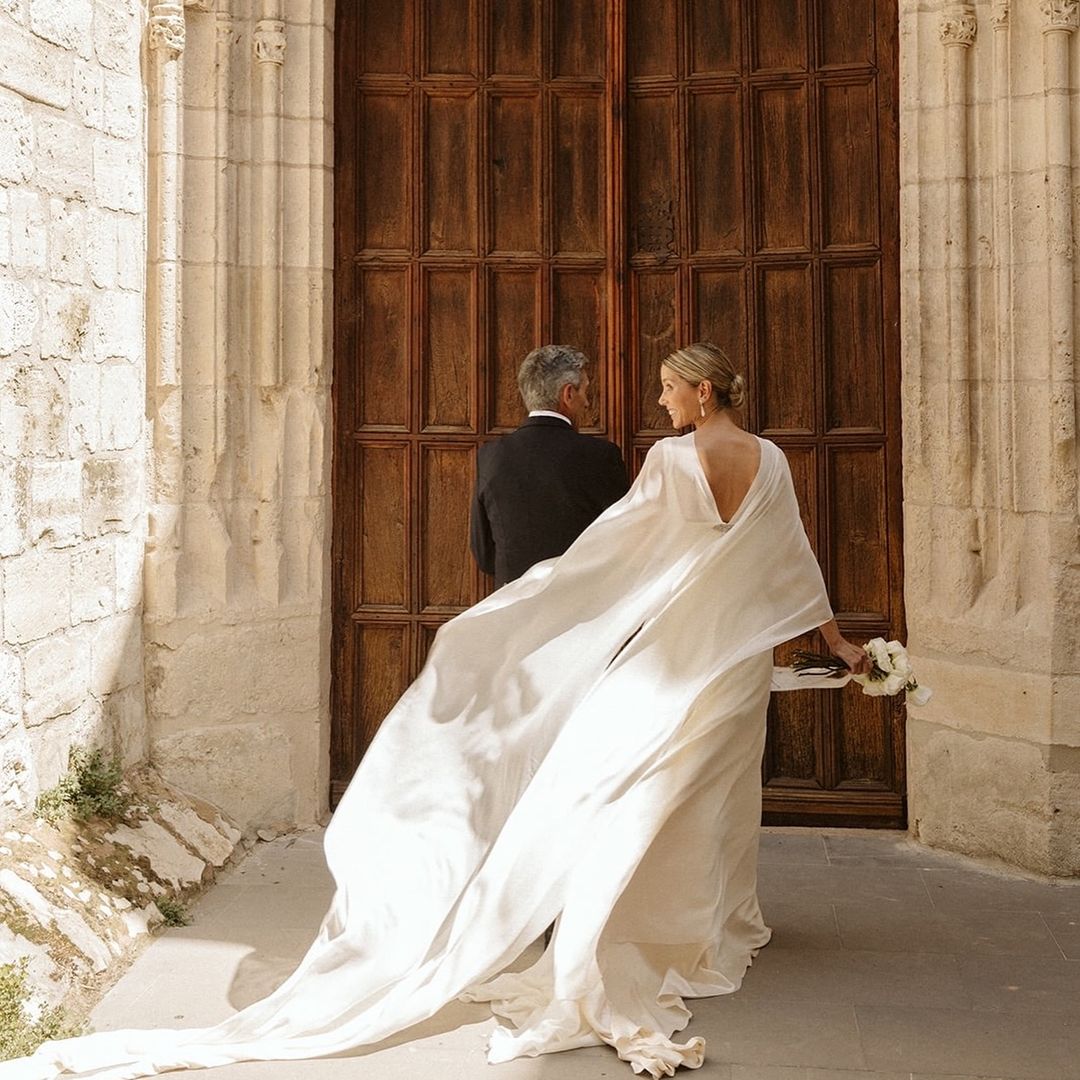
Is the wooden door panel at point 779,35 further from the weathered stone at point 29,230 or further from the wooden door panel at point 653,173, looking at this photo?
the weathered stone at point 29,230

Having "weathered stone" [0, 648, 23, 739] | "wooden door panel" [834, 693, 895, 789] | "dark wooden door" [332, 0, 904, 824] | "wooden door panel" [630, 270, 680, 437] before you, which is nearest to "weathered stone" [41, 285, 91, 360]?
"weathered stone" [0, 648, 23, 739]

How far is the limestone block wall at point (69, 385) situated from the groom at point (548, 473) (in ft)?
4.61

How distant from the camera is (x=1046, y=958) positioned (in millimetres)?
4301

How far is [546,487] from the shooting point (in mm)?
4691

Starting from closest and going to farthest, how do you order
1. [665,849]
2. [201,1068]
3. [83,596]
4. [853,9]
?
[201,1068], [665,849], [83,596], [853,9]

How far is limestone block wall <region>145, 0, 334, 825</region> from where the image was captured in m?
5.45

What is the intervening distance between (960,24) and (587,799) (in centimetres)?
324

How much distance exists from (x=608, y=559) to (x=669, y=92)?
2474 millimetres

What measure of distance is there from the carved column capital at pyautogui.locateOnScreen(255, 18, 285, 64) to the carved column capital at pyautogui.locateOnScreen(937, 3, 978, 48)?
98.1 inches

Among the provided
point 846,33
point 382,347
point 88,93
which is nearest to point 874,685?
point 382,347

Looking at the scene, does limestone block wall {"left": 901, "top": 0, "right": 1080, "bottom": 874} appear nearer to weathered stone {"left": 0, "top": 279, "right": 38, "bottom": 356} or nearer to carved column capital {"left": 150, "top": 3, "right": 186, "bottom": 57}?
carved column capital {"left": 150, "top": 3, "right": 186, "bottom": 57}

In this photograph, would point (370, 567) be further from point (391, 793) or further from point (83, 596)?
point (391, 793)

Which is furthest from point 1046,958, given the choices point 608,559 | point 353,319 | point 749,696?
point 353,319

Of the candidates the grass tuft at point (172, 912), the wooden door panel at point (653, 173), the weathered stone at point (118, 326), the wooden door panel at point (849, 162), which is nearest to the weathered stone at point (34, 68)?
the weathered stone at point (118, 326)
